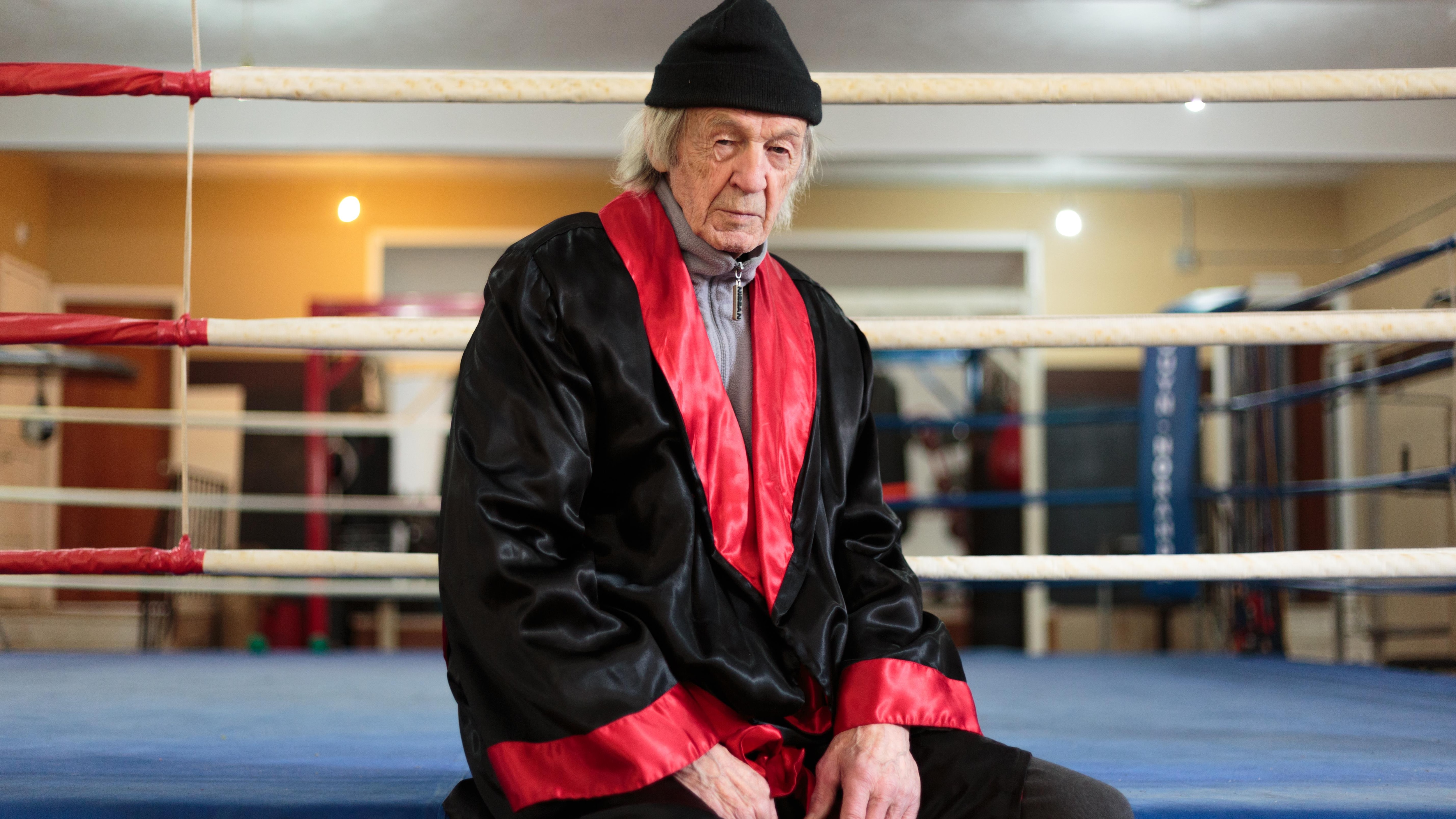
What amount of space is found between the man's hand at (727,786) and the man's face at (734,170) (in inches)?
19.3

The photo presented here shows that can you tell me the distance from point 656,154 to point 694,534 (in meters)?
0.40

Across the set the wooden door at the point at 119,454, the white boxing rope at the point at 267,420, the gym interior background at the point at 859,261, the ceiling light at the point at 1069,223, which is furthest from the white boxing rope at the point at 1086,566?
the wooden door at the point at 119,454

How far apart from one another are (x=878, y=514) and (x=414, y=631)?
532cm

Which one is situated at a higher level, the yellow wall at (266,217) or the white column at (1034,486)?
the yellow wall at (266,217)

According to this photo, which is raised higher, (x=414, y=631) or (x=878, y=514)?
(x=878, y=514)

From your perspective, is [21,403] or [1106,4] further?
[21,403]

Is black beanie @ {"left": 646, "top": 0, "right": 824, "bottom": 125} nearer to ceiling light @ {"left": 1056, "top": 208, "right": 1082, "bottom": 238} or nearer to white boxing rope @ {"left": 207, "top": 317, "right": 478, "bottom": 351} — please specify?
white boxing rope @ {"left": 207, "top": 317, "right": 478, "bottom": 351}

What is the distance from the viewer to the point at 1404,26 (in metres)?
4.36

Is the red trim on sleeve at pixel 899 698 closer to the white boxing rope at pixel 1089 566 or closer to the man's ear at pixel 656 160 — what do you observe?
the white boxing rope at pixel 1089 566

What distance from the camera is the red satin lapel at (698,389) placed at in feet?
3.38

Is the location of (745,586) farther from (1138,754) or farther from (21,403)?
(21,403)

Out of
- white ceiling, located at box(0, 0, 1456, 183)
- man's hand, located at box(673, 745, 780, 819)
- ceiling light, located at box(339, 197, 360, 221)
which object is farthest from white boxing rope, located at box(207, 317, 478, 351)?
white ceiling, located at box(0, 0, 1456, 183)

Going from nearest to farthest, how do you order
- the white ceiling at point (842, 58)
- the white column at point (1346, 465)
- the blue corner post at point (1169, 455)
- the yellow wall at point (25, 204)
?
1. the blue corner post at point (1169, 455)
2. the white ceiling at point (842, 58)
3. the white column at point (1346, 465)
4. the yellow wall at point (25, 204)

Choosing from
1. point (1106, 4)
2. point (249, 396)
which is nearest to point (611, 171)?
Answer: point (1106, 4)
